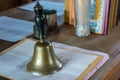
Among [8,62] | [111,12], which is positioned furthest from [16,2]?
[8,62]

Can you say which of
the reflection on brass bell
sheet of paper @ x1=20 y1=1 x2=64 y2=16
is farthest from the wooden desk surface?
sheet of paper @ x1=20 y1=1 x2=64 y2=16

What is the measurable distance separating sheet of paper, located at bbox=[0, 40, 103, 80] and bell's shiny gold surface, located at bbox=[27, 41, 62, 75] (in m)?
0.02

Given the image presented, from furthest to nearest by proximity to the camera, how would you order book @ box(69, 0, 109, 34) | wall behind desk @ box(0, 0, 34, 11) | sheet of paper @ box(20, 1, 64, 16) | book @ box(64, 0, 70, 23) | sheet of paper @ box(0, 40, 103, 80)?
wall behind desk @ box(0, 0, 34, 11) → sheet of paper @ box(20, 1, 64, 16) → book @ box(64, 0, 70, 23) → book @ box(69, 0, 109, 34) → sheet of paper @ box(0, 40, 103, 80)

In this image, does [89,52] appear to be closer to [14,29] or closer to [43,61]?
[43,61]

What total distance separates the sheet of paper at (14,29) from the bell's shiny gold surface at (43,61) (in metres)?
0.27

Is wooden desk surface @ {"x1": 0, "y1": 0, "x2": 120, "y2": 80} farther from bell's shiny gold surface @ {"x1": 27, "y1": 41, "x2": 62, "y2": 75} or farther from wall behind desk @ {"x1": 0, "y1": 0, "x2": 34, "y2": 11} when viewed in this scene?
wall behind desk @ {"x1": 0, "y1": 0, "x2": 34, "y2": 11}

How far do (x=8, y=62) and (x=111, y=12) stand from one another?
1.71 feet

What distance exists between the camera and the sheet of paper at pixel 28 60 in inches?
28.7

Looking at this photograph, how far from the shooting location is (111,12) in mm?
1075

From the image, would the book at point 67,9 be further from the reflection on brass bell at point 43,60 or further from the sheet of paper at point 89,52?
the reflection on brass bell at point 43,60

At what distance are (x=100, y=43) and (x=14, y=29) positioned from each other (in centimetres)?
42

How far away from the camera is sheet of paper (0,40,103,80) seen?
0.73 m

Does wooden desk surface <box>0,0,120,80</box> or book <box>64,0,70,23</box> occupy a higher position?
book <box>64,0,70,23</box>

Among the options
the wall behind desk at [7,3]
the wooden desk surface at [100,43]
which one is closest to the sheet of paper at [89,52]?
the wooden desk surface at [100,43]
